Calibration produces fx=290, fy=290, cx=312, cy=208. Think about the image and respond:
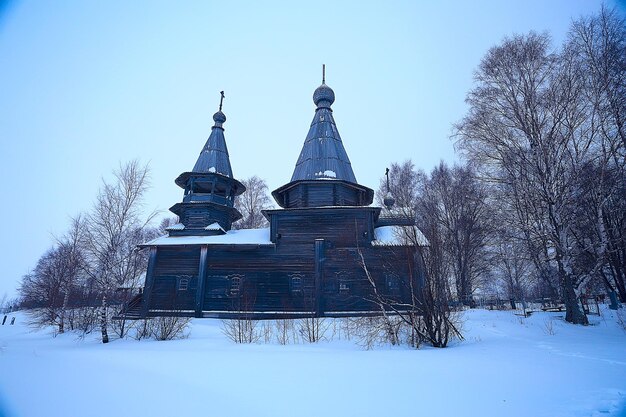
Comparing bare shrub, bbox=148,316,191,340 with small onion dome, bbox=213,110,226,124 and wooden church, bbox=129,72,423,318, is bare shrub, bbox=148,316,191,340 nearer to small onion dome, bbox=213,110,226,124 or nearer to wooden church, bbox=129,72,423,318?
wooden church, bbox=129,72,423,318

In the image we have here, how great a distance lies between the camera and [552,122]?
11734 mm

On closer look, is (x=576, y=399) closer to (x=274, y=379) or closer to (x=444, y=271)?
(x=274, y=379)

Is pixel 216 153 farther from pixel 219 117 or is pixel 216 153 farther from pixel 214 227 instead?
pixel 214 227

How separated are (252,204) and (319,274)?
16.4m

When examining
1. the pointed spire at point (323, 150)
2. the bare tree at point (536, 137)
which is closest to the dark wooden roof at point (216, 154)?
the pointed spire at point (323, 150)

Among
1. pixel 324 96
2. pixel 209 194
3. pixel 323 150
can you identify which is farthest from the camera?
pixel 324 96

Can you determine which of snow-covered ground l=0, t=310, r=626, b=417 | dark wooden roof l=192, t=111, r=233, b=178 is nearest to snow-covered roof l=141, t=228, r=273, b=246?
dark wooden roof l=192, t=111, r=233, b=178

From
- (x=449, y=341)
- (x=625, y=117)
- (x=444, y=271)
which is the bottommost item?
(x=449, y=341)

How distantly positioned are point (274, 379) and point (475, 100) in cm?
1396

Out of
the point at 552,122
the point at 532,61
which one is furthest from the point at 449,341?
the point at 532,61

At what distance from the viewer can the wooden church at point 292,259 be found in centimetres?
1603

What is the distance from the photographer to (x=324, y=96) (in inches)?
829

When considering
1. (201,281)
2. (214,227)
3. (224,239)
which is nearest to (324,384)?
(201,281)

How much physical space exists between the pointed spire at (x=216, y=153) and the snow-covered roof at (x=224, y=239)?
4.75 meters
